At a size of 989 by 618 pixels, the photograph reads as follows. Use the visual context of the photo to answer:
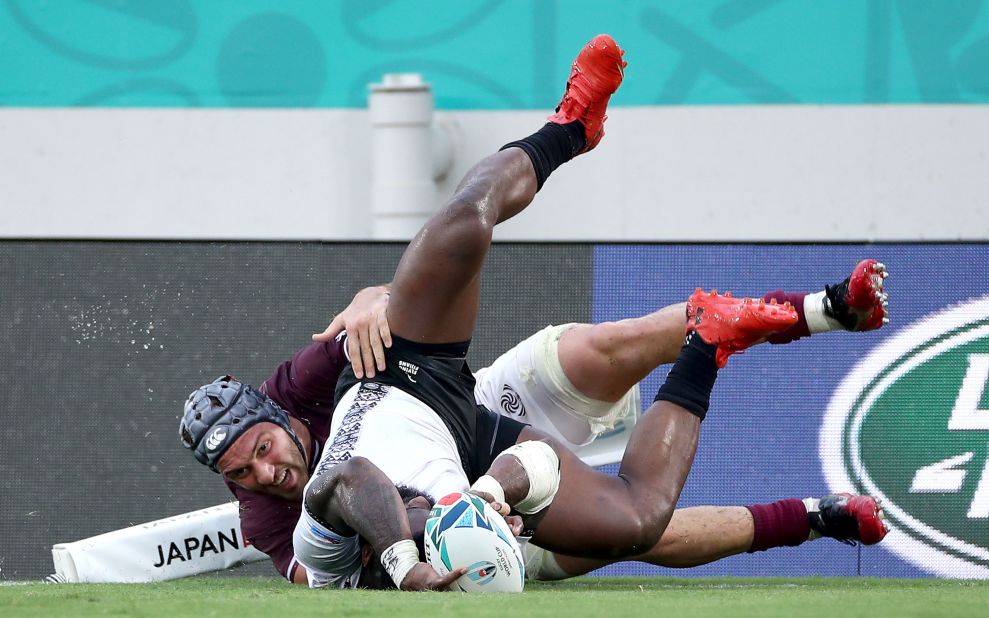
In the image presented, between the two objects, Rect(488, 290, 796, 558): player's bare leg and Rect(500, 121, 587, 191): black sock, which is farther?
Rect(500, 121, 587, 191): black sock

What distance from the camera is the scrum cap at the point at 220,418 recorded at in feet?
10.9

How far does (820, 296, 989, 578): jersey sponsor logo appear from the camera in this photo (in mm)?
4324

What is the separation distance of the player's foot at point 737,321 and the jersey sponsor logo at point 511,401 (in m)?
0.82

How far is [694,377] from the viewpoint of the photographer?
11.0 feet

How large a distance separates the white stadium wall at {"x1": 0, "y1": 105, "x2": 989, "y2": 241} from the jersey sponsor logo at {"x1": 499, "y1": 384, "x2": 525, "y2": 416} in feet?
3.55

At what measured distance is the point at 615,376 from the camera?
3799mm

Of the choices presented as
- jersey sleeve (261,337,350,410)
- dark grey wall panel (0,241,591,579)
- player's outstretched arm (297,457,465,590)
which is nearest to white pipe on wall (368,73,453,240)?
dark grey wall panel (0,241,591,579)

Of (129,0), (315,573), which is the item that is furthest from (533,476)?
(129,0)

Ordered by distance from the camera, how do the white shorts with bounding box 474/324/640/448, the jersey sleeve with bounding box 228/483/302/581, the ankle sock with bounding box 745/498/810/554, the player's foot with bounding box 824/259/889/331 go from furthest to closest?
the white shorts with bounding box 474/324/640/448
the ankle sock with bounding box 745/498/810/554
the jersey sleeve with bounding box 228/483/302/581
the player's foot with bounding box 824/259/889/331

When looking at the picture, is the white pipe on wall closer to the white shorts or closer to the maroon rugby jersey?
the white shorts

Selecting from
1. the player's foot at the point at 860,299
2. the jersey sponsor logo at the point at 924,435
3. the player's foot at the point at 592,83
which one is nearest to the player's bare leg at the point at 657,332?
the player's foot at the point at 860,299

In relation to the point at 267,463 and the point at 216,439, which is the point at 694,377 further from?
the point at 216,439

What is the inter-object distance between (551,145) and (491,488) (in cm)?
112

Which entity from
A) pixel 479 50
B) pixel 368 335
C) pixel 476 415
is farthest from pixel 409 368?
pixel 479 50
